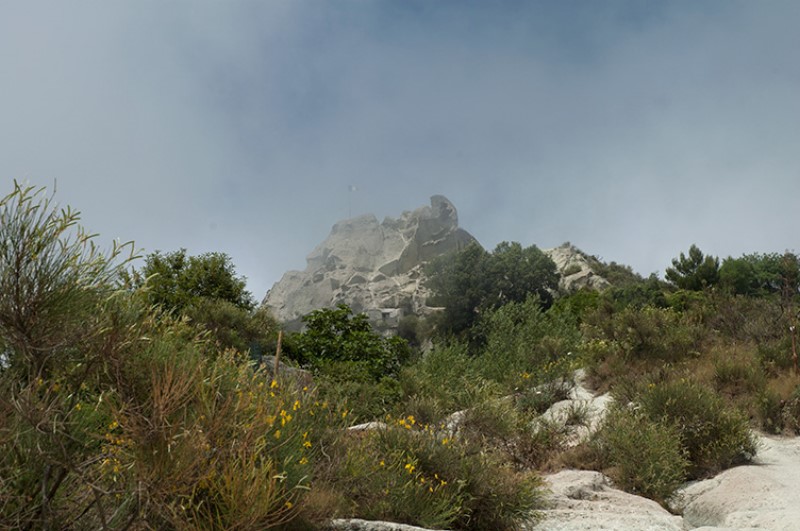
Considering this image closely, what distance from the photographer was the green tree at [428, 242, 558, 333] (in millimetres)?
41812

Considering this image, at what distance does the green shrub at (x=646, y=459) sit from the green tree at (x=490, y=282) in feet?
106

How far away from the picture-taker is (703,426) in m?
8.61

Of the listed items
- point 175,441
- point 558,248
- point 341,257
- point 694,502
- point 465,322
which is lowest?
point 694,502

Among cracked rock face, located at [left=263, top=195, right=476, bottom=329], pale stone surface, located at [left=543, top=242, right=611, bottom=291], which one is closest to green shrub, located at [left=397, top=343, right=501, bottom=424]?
pale stone surface, located at [left=543, top=242, right=611, bottom=291]

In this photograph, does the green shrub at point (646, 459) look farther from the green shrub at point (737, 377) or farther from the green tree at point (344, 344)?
the green tree at point (344, 344)

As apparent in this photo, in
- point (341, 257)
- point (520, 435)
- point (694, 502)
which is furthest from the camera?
point (341, 257)

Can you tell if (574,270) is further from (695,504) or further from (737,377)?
(695,504)

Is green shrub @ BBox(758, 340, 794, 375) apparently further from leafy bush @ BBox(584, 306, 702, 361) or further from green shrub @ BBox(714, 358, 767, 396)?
leafy bush @ BBox(584, 306, 702, 361)

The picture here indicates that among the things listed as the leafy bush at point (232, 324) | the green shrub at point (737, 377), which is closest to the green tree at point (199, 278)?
the leafy bush at point (232, 324)

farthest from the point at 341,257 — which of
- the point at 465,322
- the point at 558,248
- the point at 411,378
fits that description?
the point at 411,378

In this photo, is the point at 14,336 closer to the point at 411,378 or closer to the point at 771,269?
the point at 411,378

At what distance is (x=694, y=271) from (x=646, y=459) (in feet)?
90.8

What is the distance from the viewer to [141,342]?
12.3 feet

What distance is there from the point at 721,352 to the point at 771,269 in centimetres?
2749
